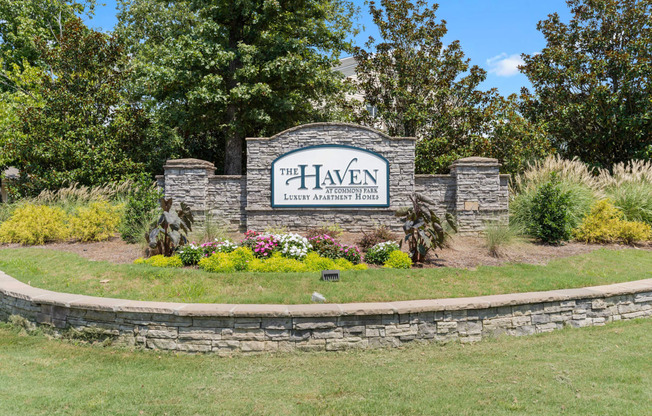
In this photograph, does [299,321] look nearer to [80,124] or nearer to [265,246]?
[265,246]

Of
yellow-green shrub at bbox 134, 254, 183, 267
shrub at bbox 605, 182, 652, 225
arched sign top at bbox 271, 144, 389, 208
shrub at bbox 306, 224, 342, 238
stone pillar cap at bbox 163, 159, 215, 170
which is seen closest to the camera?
yellow-green shrub at bbox 134, 254, 183, 267

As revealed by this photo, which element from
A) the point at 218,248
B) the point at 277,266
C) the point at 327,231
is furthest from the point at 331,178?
the point at 277,266

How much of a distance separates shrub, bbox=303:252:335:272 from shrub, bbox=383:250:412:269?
94cm

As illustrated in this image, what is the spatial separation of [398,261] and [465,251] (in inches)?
76.9

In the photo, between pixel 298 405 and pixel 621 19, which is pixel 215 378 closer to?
pixel 298 405

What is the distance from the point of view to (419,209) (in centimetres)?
723

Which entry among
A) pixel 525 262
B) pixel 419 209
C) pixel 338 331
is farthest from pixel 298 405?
pixel 525 262

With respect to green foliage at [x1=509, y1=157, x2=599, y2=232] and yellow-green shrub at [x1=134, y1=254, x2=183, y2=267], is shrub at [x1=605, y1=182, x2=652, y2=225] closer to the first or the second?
green foliage at [x1=509, y1=157, x2=599, y2=232]

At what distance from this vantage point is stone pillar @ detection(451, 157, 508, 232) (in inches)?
401

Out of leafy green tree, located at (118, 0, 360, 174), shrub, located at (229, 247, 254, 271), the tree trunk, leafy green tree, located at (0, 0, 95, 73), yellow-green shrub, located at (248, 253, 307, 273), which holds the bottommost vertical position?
yellow-green shrub, located at (248, 253, 307, 273)

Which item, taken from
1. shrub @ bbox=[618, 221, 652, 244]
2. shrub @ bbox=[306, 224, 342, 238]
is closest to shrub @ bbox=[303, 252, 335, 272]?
shrub @ bbox=[306, 224, 342, 238]

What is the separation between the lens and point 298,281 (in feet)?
19.5

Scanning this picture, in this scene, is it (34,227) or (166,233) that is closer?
(166,233)

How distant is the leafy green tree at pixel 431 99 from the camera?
13033 millimetres
